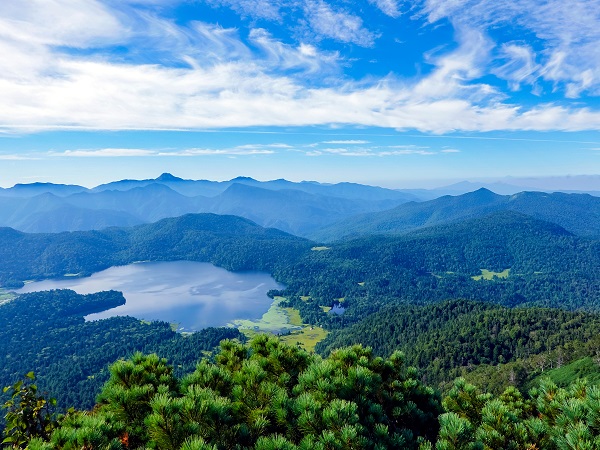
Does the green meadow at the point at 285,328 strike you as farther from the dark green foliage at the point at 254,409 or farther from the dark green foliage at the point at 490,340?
the dark green foliage at the point at 254,409

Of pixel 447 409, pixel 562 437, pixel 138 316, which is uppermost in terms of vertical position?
pixel 562 437

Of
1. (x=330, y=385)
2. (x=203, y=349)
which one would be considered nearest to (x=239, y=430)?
(x=330, y=385)

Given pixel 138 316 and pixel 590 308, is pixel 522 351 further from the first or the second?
pixel 138 316

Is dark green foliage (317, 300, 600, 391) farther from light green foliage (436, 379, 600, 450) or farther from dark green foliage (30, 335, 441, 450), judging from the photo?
dark green foliage (30, 335, 441, 450)

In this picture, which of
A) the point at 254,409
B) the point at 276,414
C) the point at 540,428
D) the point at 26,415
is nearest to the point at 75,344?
the point at 26,415

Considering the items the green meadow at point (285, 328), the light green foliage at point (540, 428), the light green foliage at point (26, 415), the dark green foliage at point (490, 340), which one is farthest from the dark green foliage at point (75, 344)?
the light green foliage at point (540, 428)

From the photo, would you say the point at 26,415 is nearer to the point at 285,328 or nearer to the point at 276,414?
the point at 276,414
